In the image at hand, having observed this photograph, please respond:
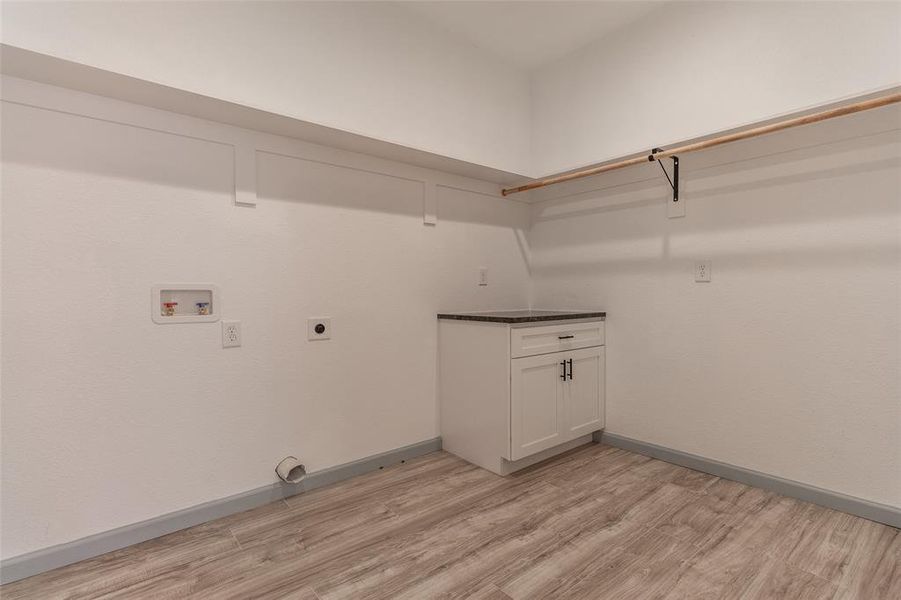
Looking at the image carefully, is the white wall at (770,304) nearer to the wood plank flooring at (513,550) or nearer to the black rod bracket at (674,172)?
the black rod bracket at (674,172)

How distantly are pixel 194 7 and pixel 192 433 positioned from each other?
1.82 meters

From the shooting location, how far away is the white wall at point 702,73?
1788 mm

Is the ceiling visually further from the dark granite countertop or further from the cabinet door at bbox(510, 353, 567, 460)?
the cabinet door at bbox(510, 353, 567, 460)

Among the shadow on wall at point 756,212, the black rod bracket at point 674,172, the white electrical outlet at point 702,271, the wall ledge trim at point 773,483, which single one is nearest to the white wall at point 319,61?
the shadow on wall at point 756,212

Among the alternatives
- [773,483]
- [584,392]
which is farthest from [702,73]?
[773,483]

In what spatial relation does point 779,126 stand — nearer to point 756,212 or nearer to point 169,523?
point 756,212

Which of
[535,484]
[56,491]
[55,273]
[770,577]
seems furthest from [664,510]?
[55,273]

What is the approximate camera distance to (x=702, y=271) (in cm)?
239

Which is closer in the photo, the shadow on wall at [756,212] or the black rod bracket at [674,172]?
the shadow on wall at [756,212]

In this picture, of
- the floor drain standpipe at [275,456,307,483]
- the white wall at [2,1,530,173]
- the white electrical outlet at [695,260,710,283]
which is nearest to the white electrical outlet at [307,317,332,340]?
the floor drain standpipe at [275,456,307,483]

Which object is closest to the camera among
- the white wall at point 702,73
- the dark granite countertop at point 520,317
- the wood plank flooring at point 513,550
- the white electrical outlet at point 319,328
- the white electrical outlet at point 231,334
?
the wood plank flooring at point 513,550

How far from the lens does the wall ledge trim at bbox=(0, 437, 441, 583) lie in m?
1.55

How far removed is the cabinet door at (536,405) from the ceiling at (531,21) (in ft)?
6.56

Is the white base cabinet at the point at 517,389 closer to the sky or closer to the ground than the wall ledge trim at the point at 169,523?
closer to the sky
